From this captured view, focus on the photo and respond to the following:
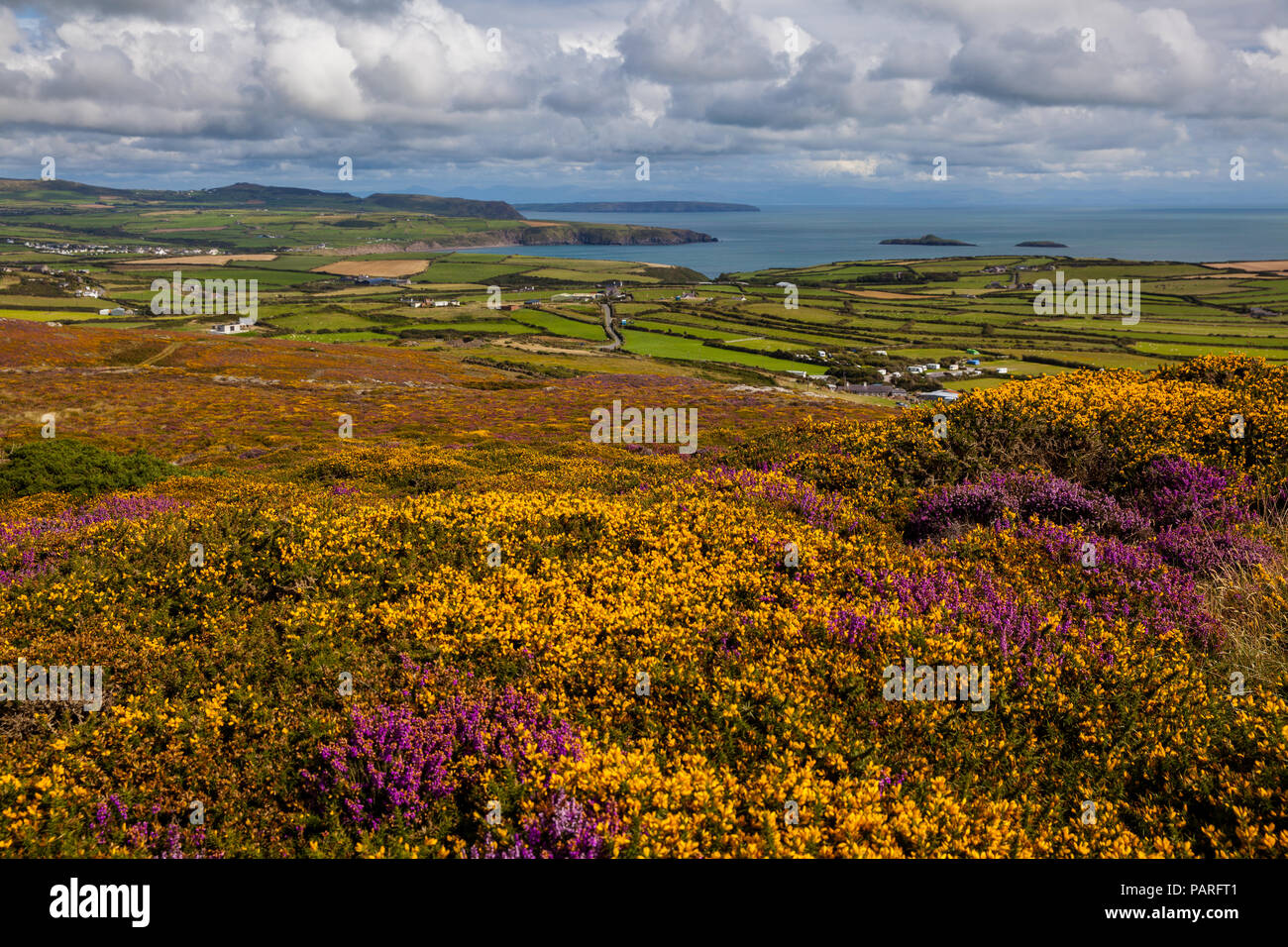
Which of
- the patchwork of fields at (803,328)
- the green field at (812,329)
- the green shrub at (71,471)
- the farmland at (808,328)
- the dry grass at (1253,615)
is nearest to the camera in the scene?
the dry grass at (1253,615)

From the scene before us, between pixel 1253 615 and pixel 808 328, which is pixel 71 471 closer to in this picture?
pixel 1253 615

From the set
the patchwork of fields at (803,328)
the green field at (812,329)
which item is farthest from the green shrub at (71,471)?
the patchwork of fields at (803,328)

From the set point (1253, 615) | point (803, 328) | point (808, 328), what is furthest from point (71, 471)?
point (808, 328)

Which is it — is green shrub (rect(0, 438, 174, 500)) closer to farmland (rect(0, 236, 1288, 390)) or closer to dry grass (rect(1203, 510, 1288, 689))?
dry grass (rect(1203, 510, 1288, 689))

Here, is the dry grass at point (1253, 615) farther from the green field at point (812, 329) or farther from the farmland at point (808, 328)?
the green field at point (812, 329)

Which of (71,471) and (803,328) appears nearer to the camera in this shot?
(71,471)

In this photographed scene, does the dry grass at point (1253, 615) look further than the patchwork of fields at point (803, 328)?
No

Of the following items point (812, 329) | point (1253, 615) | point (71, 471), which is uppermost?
point (812, 329)

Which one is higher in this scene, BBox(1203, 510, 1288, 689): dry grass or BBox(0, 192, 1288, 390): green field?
BBox(0, 192, 1288, 390): green field

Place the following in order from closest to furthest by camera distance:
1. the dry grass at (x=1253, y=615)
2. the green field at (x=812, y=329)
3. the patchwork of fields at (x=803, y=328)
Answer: the dry grass at (x=1253, y=615), the green field at (x=812, y=329), the patchwork of fields at (x=803, y=328)

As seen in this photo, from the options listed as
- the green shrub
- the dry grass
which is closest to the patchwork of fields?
the green shrub

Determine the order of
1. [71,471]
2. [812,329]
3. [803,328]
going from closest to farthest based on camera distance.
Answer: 1. [71,471]
2. [812,329]
3. [803,328]
